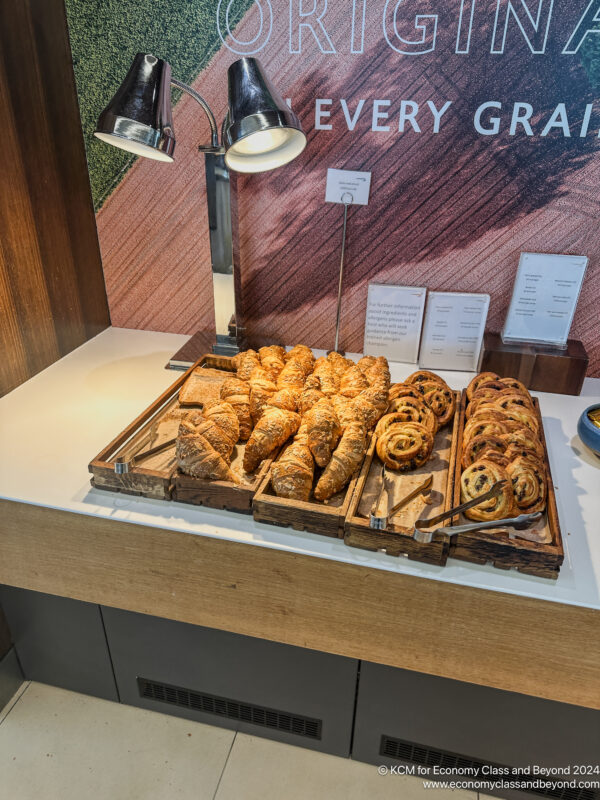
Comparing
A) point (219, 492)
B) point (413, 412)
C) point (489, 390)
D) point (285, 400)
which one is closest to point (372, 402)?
point (413, 412)

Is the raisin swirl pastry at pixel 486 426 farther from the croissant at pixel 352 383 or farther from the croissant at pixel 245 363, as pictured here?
the croissant at pixel 245 363

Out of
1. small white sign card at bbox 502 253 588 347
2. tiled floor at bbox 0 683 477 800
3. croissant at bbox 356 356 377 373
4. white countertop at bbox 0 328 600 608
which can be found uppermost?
small white sign card at bbox 502 253 588 347

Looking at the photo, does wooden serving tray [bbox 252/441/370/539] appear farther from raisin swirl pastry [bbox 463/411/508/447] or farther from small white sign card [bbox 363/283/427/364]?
small white sign card [bbox 363/283/427/364]

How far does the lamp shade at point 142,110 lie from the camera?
1.22 meters

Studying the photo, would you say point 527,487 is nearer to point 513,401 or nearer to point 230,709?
point 513,401

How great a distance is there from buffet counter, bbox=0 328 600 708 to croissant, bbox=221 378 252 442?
0.24 metres

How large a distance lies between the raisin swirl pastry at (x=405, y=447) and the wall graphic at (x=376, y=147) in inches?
25.8

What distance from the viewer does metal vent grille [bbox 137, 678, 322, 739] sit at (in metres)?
1.54

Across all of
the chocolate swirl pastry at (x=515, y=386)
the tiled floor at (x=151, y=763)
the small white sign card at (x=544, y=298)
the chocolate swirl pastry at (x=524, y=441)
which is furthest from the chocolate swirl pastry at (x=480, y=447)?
the tiled floor at (x=151, y=763)

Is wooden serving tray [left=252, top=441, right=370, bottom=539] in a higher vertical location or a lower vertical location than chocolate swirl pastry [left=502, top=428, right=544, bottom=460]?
lower

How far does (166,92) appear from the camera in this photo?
1271 mm

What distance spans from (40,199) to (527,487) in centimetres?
150

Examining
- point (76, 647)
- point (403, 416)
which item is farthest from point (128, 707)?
point (403, 416)

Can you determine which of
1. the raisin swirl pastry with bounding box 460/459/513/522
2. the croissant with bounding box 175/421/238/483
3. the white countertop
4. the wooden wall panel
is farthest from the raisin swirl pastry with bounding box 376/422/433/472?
the wooden wall panel
